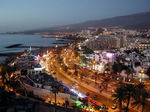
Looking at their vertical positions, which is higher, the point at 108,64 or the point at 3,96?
the point at 3,96

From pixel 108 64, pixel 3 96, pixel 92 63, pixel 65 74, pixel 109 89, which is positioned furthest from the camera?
pixel 92 63

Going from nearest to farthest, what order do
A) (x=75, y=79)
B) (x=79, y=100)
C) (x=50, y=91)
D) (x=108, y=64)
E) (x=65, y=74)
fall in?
(x=79, y=100)
(x=50, y=91)
(x=75, y=79)
(x=65, y=74)
(x=108, y=64)

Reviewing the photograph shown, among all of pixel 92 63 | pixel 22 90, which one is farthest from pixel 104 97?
pixel 92 63

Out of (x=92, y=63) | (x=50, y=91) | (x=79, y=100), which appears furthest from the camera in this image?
(x=92, y=63)

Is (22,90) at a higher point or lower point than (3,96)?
lower

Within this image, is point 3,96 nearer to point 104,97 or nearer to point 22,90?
point 22,90

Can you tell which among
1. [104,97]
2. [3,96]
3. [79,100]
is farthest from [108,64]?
[3,96]

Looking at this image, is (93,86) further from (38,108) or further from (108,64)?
(38,108)

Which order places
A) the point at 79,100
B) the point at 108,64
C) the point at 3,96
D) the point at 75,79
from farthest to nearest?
the point at 108,64
the point at 75,79
the point at 79,100
the point at 3,96

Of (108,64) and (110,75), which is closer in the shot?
(110,75)

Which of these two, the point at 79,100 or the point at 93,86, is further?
the point at 93,86
